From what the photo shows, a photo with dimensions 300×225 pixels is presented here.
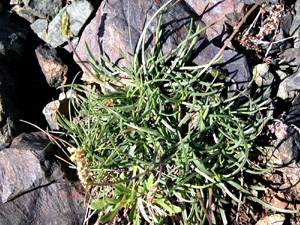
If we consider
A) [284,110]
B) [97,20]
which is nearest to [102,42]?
[97,20]

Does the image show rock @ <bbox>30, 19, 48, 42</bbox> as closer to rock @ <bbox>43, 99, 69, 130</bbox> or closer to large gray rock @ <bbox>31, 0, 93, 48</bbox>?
large gray rock @ <bbox>31, 0, 93, 48</bbox>

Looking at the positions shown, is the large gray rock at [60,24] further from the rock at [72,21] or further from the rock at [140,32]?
the rock at [140,32]

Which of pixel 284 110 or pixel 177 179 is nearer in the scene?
pixel 177 179

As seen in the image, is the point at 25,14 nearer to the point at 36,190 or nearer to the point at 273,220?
the point at 36,190

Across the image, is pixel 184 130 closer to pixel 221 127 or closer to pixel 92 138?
pixel 221 127

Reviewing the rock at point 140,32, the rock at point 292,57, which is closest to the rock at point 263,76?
the rock at point 140,32

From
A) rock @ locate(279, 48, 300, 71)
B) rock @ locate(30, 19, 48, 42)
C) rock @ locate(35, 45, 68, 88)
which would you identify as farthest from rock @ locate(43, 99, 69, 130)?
rock @ locate(279, 48, 300, 71)
